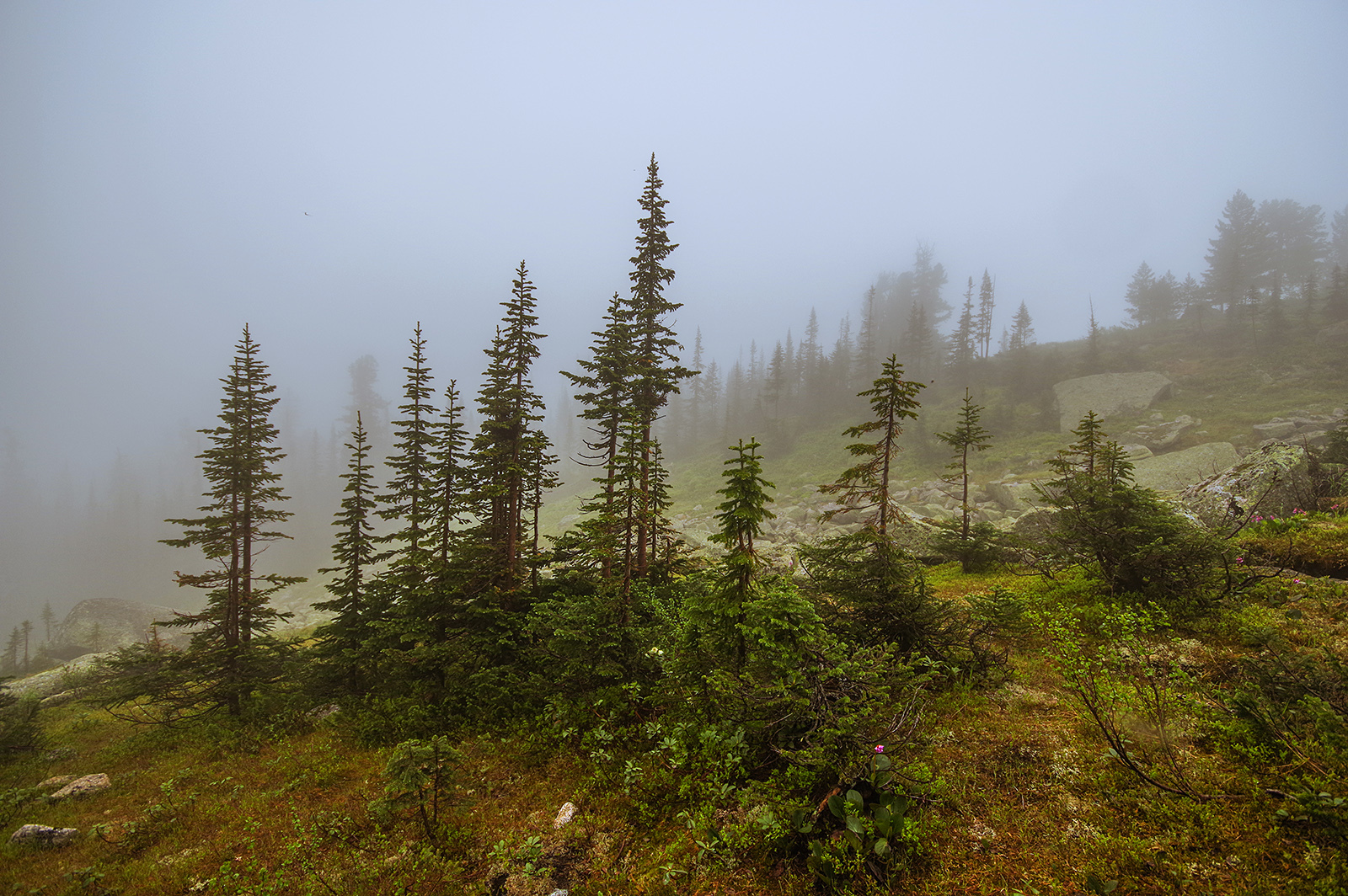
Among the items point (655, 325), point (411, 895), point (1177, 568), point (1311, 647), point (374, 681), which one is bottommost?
point (374, 681)

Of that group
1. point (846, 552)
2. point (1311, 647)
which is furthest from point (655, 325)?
point (1311, 647)

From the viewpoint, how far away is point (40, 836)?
8727 mm

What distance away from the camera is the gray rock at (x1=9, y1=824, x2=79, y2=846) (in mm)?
8695

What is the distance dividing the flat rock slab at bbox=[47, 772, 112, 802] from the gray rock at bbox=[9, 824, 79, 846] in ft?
8.98

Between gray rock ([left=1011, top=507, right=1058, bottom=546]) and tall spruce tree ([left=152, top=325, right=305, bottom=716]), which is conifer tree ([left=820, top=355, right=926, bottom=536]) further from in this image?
tall spruce tree ([left=152, top=325, right=305, bottom=716])

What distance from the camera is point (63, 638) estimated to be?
39.3m

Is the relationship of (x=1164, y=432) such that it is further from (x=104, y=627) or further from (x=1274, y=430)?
(x=104, y=627)

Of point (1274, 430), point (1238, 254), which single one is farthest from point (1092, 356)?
point (1238, 254)

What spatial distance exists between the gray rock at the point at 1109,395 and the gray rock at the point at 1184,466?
38.8 feet

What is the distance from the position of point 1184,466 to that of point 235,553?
5333 centimetres

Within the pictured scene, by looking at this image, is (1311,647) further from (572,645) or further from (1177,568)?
(572,645)

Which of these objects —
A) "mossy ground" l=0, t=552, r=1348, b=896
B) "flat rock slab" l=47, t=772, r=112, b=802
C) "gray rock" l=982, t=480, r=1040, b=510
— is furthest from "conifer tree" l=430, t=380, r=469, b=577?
"gray rock" l=982, t=480, r=1040, b=510

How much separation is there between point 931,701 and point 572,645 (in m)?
7.31

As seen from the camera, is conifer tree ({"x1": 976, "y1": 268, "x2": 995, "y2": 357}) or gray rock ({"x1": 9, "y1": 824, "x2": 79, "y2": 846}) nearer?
gray rock ({"x1": 9, "y1": 824, "x2": 79, "y2": 846})
